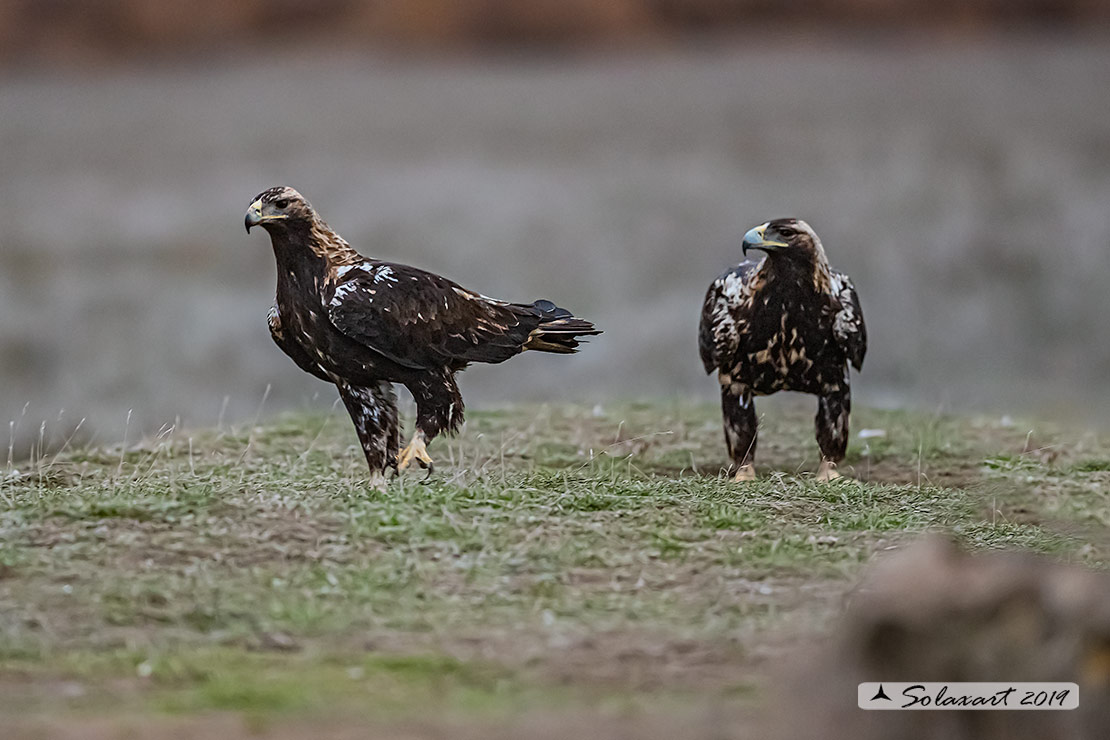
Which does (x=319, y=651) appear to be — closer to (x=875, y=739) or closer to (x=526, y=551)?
(x=526, y=551)

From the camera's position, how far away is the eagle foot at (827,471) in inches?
266

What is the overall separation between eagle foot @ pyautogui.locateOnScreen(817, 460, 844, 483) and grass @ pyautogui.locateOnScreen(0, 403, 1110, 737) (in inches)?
7.7

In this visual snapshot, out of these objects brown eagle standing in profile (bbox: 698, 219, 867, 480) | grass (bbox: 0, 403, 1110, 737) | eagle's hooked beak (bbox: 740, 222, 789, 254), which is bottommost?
grass (bbox: 0, 403, 1110, 737)

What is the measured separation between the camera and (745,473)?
6758 millimetres

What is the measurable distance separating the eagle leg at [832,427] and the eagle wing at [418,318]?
5.10 feet

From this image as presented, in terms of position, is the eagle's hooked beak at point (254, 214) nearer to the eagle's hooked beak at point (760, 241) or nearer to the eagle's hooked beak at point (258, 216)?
the eagle's hooked beak at point (258, 216)

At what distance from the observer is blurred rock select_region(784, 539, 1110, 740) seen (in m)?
3.32

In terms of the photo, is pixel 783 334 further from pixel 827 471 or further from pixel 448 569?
pixel 448 569

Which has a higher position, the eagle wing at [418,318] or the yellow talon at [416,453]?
the eagle wing at [418,318]

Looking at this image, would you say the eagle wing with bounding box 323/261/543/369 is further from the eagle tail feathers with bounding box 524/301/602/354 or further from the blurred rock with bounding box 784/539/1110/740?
the blurred rock with bounding box 784/539/1110/740

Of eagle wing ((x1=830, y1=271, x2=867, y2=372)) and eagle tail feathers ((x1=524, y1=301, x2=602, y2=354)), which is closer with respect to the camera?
eagle tail feathers ((x1=524, y1=301, x2=602, y2=354))

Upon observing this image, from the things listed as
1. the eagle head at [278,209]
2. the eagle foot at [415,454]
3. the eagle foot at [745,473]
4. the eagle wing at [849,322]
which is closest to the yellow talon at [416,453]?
the eagle foot at [415,454]

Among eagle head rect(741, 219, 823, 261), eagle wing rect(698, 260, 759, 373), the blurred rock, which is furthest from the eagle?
the blurred rock

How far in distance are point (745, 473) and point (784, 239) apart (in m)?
1.13
